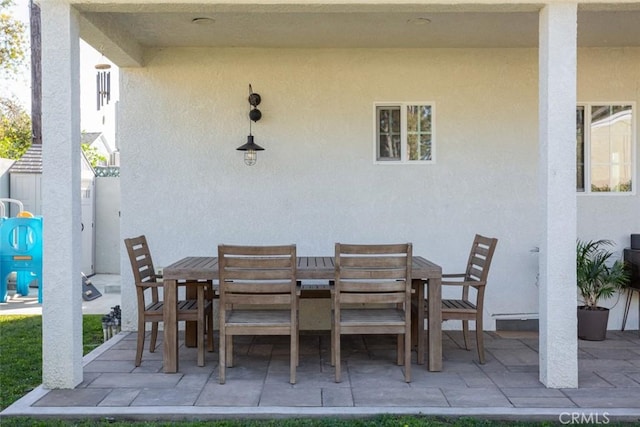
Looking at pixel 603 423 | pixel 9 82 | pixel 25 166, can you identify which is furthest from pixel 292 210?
pixel 9 82

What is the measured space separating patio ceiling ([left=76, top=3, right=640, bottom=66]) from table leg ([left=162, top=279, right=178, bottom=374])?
2.07m

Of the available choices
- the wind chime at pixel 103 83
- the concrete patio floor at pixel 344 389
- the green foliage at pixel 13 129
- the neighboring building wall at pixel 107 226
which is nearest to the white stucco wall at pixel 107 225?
the neighboring building wall at pixel 107 226

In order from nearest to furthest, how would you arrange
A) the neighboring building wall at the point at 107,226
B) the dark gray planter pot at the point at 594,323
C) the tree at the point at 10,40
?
the dark gray planter pot at the point at 594,323 < the neighboring building wall at the point at 107,226 < the tree at the point at 10,40

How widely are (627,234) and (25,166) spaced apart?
8841mm

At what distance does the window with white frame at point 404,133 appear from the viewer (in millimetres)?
5895

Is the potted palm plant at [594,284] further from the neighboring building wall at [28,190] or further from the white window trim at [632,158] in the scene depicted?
the neighboring building wall at [28,190]

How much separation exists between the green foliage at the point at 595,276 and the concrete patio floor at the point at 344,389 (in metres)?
0.62

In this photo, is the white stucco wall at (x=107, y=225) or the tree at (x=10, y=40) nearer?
the white stucco wall at (x=107, y=225)

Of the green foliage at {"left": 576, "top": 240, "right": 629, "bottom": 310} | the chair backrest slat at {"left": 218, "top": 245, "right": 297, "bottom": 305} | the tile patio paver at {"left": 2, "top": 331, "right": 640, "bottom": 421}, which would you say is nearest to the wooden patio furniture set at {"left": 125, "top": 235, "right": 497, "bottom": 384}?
the chair backrest slat at {"left": 218, "top": 245, "right": 297, "bottom": 305}

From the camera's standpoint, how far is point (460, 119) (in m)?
5.89

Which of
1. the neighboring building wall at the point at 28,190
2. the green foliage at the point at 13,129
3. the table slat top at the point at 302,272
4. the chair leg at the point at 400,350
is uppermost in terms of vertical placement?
the green foliage at the point at 13,129

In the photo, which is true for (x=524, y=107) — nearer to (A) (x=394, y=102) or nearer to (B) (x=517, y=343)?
(A) (x=394, y=102)

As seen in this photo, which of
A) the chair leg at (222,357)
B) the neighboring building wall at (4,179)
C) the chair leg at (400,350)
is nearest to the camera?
the chair leg at (222,357)

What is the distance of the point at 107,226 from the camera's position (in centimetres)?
976
